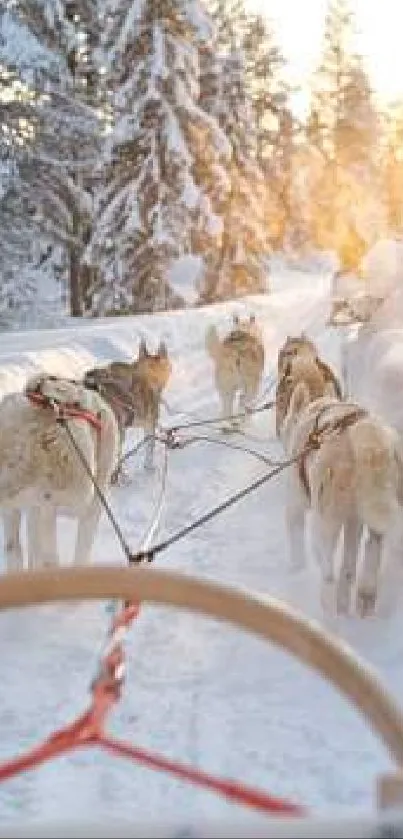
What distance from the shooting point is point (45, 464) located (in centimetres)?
545

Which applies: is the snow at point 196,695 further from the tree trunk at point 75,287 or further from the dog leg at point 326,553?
the tree trunk at point 75,287

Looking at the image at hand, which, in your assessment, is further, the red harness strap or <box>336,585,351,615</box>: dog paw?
the red harness strap

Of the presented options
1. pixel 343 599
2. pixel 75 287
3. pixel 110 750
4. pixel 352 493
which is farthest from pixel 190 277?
pixel 110 750

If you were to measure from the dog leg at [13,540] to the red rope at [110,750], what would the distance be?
3.73 metres

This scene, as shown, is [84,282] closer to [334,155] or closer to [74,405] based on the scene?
[74,405]

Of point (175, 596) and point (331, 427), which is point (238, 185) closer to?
point (331, 427)

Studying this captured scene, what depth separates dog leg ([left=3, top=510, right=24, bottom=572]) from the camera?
5.79 m

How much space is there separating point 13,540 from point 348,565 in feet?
5.63

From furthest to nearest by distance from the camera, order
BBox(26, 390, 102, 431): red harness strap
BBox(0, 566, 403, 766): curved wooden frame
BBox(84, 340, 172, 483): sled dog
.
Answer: BBox(84, 340, 172, 483): sled dog → BBox(26, 390, 102, 431): red harness strap → BBox(0, 566, 403, 766): curved wooden frame

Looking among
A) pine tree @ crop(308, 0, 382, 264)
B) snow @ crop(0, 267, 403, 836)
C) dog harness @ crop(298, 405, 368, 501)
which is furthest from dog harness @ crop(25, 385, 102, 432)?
pine tree @ crop(308, 0, 382, 264)

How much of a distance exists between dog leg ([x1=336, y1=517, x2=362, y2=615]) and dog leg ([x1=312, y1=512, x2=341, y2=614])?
→ 37mm

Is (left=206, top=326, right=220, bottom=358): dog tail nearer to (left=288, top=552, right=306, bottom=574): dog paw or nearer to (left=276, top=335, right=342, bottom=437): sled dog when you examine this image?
(left=276, top=335, right=342, bottom=437): sled dog

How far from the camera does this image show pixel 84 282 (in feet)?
88.8

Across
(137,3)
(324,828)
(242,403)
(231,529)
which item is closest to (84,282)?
(137,3)
